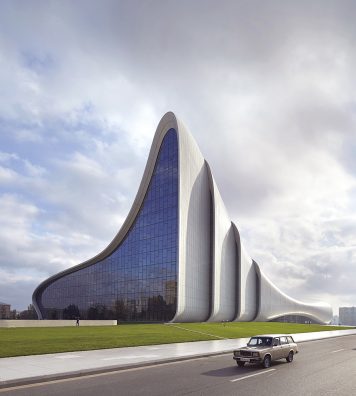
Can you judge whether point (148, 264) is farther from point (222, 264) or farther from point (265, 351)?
point (265, 351)

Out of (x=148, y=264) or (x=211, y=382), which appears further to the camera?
(x=148, y=264)

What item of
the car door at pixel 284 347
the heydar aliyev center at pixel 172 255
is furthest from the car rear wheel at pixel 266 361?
the heydar aliyev center at pixel 172 255

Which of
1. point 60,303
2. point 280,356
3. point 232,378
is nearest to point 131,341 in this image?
point 280,356

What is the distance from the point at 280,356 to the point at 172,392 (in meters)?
7.96

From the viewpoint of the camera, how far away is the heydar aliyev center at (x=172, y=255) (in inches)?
2224

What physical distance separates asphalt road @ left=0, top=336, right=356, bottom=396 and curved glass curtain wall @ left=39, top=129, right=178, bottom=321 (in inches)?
1517

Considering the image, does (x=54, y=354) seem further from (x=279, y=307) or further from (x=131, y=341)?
(x=279, y=307)

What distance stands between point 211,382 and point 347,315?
18721cm

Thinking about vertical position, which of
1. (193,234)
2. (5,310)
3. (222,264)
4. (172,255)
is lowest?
(5,310)

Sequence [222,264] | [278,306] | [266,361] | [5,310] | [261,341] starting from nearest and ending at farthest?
[266,361]
[261,341]
[222,264]
[278,306]
[5,310]

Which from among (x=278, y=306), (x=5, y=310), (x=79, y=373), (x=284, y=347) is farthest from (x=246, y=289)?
(x=79, y=373)

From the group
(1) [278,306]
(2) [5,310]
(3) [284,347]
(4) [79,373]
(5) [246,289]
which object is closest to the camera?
(4) [79,373]

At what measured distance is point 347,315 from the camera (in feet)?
597

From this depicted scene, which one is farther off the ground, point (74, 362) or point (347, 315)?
point (74, 362)
